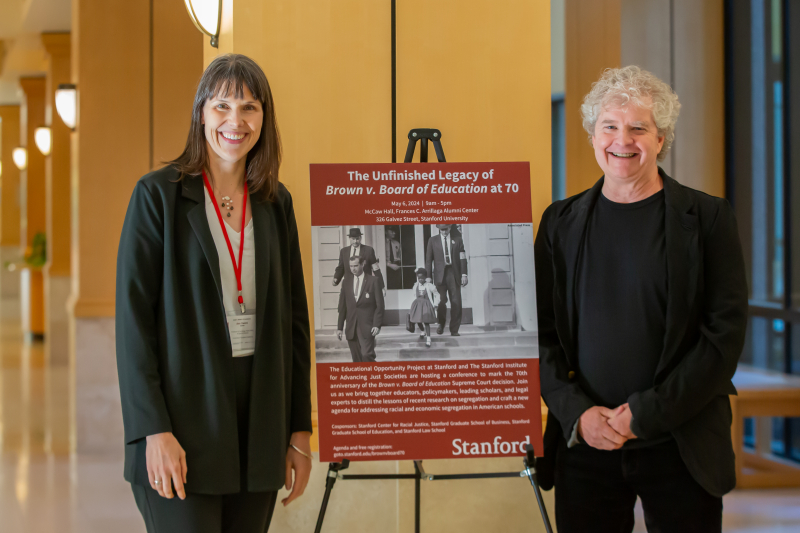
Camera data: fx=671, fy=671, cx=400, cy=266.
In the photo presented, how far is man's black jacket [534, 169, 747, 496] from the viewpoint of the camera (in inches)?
71.6

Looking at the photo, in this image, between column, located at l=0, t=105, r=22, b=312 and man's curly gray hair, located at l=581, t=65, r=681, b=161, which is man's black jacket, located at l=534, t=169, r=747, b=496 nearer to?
man's curly gray hair, located at l=581, t=65, r=681, b=161

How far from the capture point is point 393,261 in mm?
2041

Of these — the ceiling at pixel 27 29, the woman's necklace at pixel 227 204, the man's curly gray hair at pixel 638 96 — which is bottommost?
the woman's necklace at pixel 227 204

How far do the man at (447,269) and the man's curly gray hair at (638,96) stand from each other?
0.56m

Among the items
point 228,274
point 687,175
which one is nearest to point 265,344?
point 228,274

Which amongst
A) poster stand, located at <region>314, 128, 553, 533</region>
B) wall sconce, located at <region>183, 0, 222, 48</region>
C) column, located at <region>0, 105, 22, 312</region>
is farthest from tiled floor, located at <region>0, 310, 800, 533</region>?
column, located at <region>0, 105, 22, 312</region>

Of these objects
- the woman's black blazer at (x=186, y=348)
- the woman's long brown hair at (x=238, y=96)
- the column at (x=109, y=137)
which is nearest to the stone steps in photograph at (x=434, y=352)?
the woman's black blazer at (x=186, y=348)

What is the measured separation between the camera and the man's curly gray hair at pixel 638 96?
6.29 feet

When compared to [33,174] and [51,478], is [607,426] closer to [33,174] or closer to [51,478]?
[51,478]

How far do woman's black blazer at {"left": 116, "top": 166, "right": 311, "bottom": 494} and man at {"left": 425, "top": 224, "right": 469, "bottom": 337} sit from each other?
57 cm

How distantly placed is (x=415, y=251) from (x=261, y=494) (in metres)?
0.82

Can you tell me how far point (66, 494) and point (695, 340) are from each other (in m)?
3.88

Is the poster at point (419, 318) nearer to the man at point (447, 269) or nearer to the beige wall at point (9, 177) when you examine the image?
the man at point (447, 269)

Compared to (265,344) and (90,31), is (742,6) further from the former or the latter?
(265,344)
